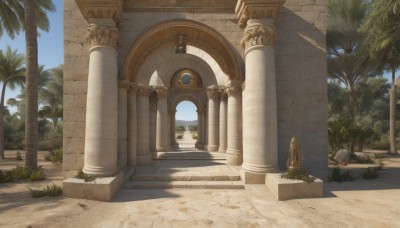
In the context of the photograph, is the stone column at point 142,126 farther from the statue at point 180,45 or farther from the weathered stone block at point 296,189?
the weathered stone block at point 296,189

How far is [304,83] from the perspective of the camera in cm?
904

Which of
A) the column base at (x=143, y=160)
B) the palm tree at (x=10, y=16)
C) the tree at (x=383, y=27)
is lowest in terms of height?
the column base at (x=143, y=160)

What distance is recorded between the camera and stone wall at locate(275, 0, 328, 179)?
29.4 feet

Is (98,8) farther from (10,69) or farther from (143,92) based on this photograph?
(10,69)

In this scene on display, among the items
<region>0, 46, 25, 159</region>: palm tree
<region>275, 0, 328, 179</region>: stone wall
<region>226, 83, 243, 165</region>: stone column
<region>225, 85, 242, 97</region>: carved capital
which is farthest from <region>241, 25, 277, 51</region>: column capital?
<region>0, 46, 25, 159</region>: palm tree

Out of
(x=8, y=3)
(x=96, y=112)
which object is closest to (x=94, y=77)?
(x=96, y=112)

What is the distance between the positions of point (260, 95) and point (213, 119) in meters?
9.26

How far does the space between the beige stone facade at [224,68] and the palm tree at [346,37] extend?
55.5 feet

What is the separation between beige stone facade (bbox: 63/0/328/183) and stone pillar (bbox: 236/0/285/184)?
0.04 m

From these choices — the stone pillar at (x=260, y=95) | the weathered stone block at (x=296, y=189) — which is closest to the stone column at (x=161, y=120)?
the stone pillar at (x=260, y=95)

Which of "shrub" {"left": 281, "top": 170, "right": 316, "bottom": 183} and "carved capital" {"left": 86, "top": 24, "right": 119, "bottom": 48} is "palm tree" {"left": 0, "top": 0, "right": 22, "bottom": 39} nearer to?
"carved capital" {"left": 86, "top": 24, "right": 119, "bottom": 48}

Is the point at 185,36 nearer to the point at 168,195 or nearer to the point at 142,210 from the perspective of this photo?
the point at 168,195

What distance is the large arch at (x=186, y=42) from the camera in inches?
359

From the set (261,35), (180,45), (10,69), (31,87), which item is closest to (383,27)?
(261,35)
